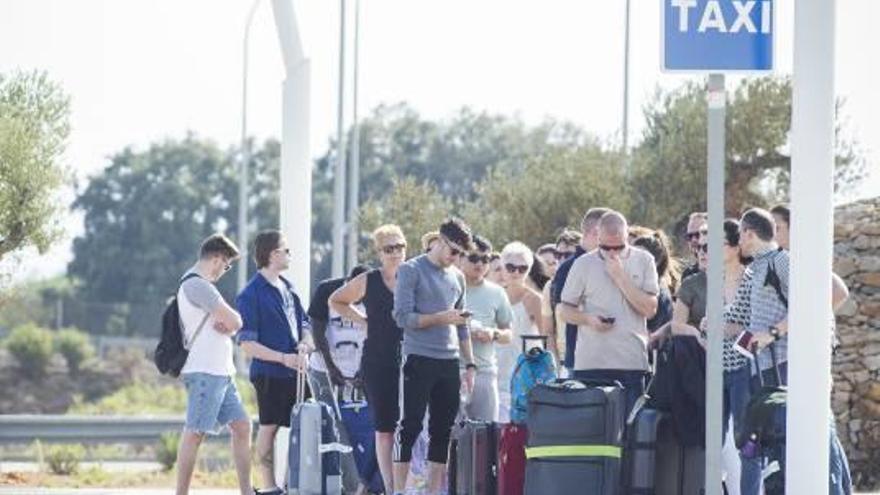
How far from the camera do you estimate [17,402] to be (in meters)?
59.2

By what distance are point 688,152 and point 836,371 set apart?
1354 centimetres

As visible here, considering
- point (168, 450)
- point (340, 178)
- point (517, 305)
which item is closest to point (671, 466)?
point (517, 305)

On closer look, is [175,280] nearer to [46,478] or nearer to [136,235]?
[136,235]

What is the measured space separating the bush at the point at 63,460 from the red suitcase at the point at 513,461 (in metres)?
10.8

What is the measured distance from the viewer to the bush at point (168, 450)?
2797 cm

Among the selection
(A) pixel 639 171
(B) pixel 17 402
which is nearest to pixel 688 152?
(A) pixel 639 171

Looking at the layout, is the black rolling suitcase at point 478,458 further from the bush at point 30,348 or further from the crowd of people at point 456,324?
the bush at point 30,348

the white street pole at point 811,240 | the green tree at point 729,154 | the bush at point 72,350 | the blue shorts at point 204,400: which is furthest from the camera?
the bush at point 72,350

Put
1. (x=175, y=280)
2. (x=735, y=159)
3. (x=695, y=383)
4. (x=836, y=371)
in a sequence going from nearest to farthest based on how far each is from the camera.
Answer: (x=695, y=383) → (x=836, y=371) → (x=735, y=159) → (x=175, y=280)

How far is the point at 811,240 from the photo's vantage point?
13180 mm

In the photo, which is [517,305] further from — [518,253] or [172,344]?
[172,344]

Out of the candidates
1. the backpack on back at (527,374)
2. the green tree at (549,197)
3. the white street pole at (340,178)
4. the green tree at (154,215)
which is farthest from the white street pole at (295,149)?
the green tree at (154,215)

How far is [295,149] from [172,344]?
8.82 ft

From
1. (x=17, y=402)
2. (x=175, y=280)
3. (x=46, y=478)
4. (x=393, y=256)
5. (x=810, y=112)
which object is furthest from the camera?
(x=175, y=280)
